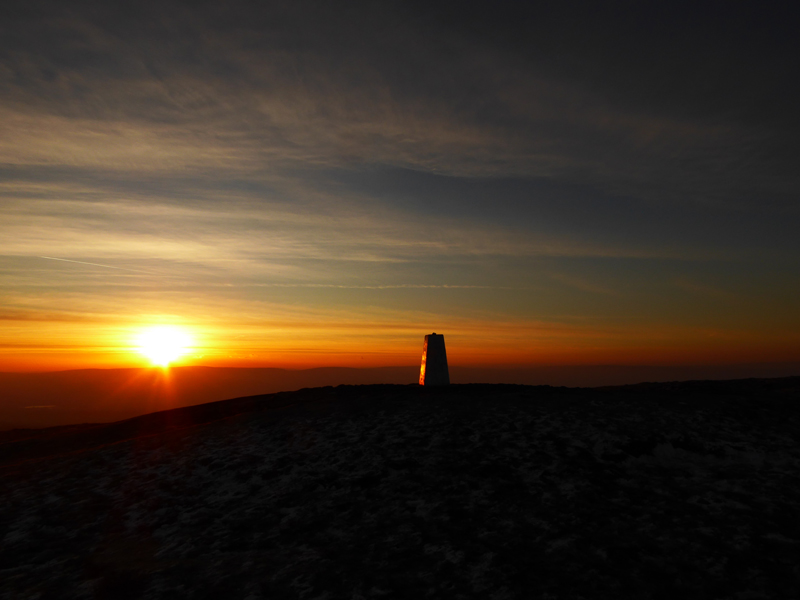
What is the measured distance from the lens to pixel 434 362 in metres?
21.4

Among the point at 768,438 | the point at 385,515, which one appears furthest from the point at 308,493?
the point at 768,438

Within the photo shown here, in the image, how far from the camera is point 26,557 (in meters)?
8.65

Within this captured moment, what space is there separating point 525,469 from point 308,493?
4.53 m

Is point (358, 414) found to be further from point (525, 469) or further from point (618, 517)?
point (618, 517)

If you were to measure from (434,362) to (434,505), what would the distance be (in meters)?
12.2

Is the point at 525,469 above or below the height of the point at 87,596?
above

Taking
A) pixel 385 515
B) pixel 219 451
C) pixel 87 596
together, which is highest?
pixel 219 451

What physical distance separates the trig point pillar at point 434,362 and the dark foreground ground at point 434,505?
17.4ft

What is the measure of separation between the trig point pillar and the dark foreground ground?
529cm

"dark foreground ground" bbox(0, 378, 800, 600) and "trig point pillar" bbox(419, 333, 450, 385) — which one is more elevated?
"trig point pillar" bbox(419, 333, 450, 385)

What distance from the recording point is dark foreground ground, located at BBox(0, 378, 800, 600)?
6.98 meters

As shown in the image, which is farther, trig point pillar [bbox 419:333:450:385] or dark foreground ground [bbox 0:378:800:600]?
trig point pillar [bbox 419:333:450:385]

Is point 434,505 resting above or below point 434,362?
below

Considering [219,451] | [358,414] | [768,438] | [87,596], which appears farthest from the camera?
[358,414]
